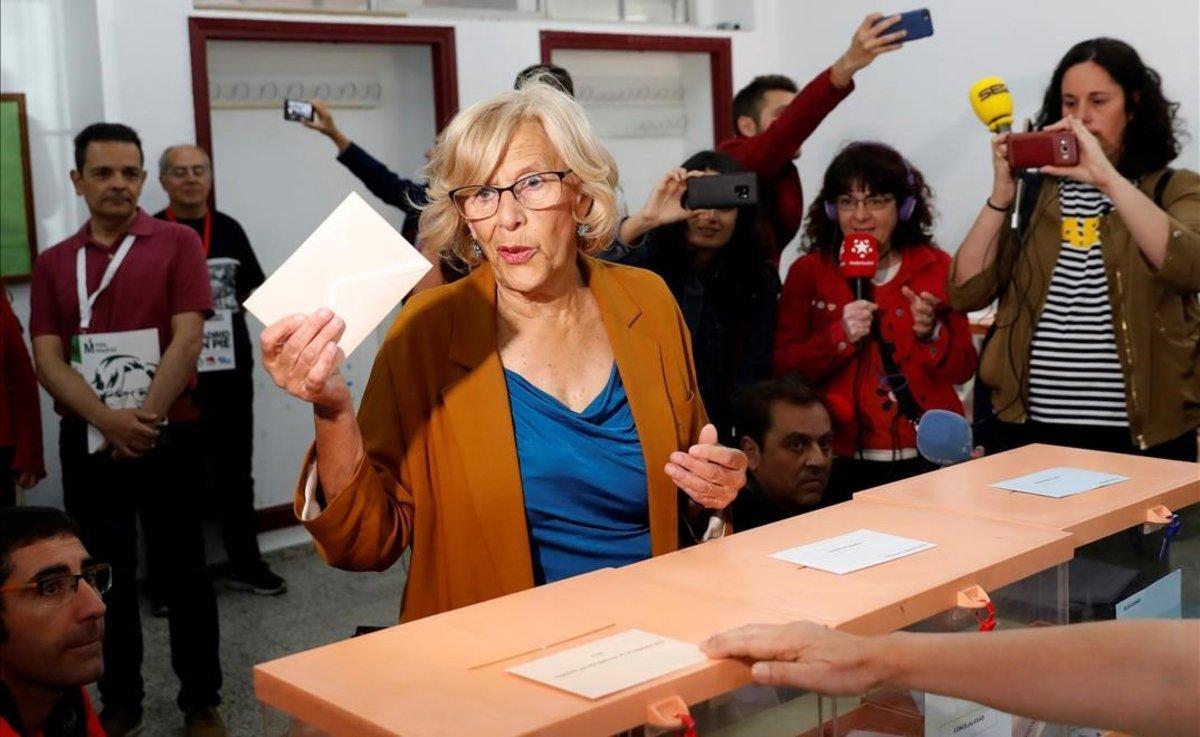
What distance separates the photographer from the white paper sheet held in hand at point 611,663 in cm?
132

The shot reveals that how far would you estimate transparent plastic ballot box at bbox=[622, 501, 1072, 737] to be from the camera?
1549mm

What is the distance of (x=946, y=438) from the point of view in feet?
9.11

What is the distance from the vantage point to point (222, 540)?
6332mm

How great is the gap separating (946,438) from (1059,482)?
0.61 metres

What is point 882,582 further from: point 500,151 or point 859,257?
point 859,257

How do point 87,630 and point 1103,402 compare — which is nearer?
point 87,630

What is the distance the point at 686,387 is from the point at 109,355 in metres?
2.73

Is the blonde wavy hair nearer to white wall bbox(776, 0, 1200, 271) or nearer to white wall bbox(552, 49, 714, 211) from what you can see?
white wall bbox(776, 0, 1200, 271)

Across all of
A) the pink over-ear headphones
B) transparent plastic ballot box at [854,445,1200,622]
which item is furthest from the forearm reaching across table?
the pink over-ear headphones

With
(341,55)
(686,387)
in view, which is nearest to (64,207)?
(341,55)

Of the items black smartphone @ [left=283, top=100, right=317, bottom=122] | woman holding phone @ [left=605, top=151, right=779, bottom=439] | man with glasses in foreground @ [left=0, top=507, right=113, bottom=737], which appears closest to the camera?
man with glasses in foreground @ [left=0, top=507, right=113, bottom=737]

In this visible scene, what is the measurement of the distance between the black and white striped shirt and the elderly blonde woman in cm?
150

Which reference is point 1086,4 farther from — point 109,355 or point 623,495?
point 623,495

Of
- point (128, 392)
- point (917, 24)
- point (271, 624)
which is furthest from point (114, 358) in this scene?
point (917, 24)
